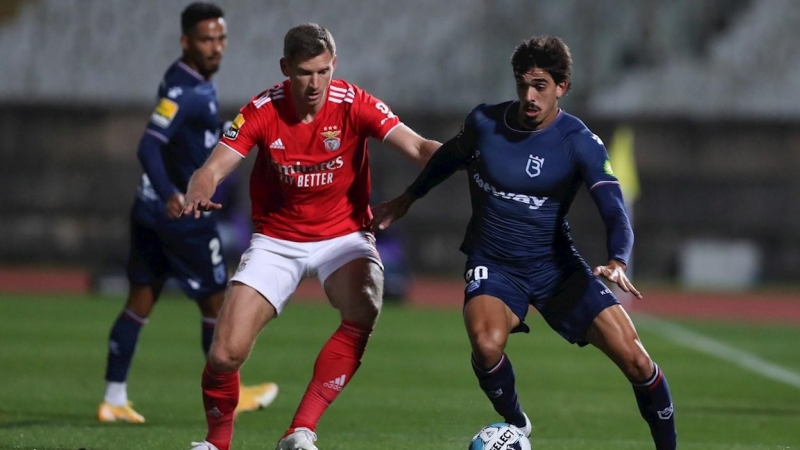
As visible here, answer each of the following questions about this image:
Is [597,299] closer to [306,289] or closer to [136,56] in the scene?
[306,289]

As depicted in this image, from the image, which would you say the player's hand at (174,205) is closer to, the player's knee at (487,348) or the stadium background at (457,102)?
the player's knee at (487,348)

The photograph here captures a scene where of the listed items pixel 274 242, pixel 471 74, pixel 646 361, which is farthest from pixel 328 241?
pixel 471 74

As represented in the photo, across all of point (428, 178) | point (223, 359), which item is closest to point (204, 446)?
point (223, 359)

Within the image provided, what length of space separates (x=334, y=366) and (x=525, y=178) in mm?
1327

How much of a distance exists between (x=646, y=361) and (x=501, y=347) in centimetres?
69

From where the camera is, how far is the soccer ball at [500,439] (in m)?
6.33

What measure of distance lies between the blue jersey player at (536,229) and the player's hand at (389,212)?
0.20 m

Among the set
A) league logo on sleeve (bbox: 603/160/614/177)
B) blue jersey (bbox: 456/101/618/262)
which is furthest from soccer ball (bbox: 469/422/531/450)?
league logo on sleeve (bbox: 603/160/614/177)

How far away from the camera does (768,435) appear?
26.9 feet

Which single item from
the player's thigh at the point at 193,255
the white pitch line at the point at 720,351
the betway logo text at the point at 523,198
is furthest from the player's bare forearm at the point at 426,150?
the white pitch line at the point at 720,351

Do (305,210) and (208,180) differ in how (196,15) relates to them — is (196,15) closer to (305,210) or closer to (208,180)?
(305,210)

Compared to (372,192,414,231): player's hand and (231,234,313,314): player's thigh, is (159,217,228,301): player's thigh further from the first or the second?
(372,192,414,231): player's hand

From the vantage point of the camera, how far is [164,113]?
8.09m

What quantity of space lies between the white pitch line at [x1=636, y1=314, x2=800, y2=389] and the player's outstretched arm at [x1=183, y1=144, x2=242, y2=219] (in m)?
6.38
